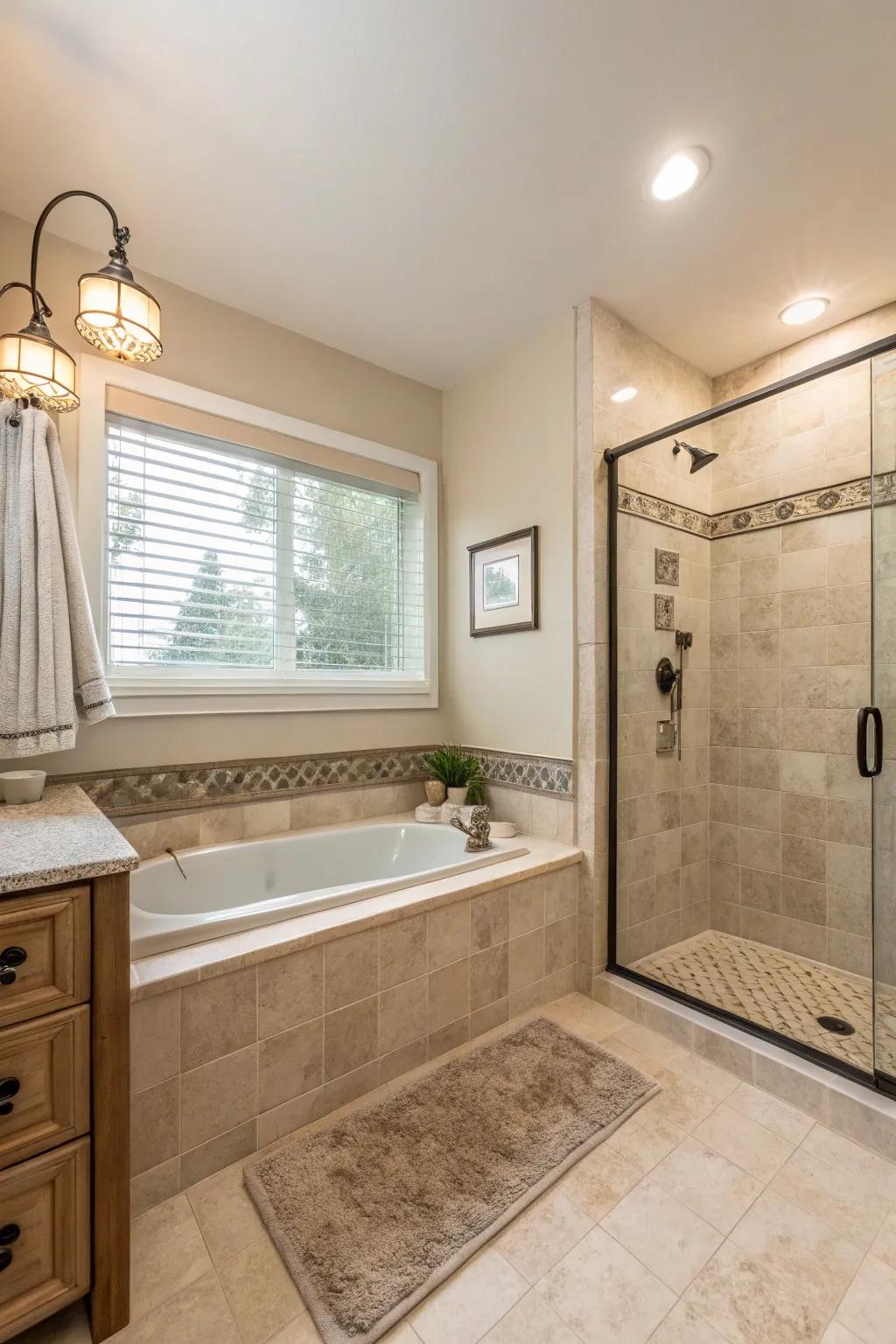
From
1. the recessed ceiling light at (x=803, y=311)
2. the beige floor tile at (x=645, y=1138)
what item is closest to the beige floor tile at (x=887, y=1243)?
the beige floor tile at (x=645, y=1138)

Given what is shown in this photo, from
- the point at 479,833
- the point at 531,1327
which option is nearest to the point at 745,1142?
the point at 531,1327

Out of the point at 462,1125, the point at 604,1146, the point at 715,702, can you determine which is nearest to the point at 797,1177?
the point at 604,1146

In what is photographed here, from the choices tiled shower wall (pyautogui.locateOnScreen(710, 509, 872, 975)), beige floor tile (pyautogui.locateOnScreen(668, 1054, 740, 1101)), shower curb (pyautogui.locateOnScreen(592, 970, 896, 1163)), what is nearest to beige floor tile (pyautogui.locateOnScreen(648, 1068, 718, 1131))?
beige floor tile (pyautogui.locateOnScreen(668, 1054, 740, 1101))

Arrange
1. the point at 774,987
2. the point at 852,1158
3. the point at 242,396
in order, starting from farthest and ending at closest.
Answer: the point at 242,396 → the point at 774,987 → the point at 852,1158

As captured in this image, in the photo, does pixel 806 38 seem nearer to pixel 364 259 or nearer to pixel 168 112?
pixel 364 259

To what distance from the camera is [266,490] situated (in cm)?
247

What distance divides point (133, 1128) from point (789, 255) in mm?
3163

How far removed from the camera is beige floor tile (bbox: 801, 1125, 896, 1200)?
1.41m

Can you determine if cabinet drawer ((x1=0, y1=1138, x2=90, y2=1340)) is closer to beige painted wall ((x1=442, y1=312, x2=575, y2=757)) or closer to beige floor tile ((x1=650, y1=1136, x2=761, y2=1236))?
beige floor tile ((x1=650, y1=1136, x2=761, y2=1236))

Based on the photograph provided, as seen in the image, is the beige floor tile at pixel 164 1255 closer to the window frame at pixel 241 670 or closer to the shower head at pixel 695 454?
the window frame at pixel 241 670

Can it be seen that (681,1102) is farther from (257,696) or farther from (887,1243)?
(257,696)

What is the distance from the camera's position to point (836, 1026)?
6.35 feet

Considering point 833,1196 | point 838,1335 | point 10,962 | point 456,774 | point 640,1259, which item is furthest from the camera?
point 456,774

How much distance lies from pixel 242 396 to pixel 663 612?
199cm
